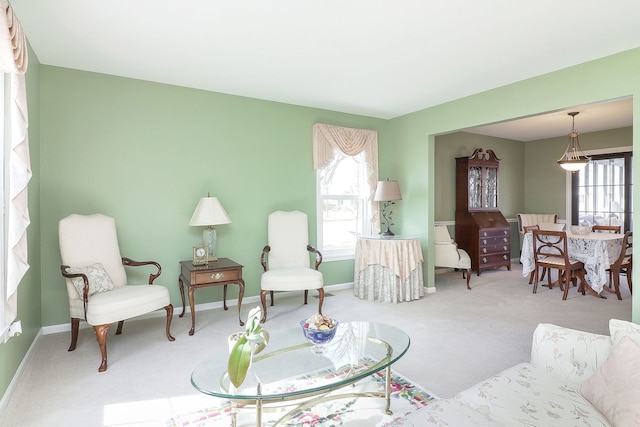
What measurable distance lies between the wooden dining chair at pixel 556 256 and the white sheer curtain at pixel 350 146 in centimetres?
221

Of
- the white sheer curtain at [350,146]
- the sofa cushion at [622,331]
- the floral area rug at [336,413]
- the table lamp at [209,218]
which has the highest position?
the white sheer curtain at [350,146]

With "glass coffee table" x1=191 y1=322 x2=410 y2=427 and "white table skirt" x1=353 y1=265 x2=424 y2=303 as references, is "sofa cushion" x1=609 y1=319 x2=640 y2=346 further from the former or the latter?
"white table skirt" x1=353 y1=265 x2=424 y2=303

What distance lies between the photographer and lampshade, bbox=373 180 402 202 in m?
4.92

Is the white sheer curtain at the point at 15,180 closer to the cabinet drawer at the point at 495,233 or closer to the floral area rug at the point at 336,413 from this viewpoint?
the floral area rug at the point at 336,413

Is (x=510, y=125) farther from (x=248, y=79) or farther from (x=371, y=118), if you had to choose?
(x=248, y=79)

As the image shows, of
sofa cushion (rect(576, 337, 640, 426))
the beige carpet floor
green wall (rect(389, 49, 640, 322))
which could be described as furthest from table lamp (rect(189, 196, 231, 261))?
sofa cushion (rect(576, 337, 640, 426))

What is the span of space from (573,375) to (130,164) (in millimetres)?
4023

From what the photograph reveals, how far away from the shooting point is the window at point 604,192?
634cm

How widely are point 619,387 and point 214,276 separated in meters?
3.05

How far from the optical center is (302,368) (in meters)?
1.88

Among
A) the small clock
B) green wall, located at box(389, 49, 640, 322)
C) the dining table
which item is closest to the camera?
green wall, located at box(389, 49, 640, 322)

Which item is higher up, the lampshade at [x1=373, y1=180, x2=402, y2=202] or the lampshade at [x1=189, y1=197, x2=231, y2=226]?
the lampshade at [x1=373, y1=180, x2=402, y2=202]

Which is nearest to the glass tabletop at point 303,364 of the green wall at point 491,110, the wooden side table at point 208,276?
the wooden side table at point 208,276

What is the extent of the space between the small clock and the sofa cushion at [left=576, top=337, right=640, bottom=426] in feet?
10.5
